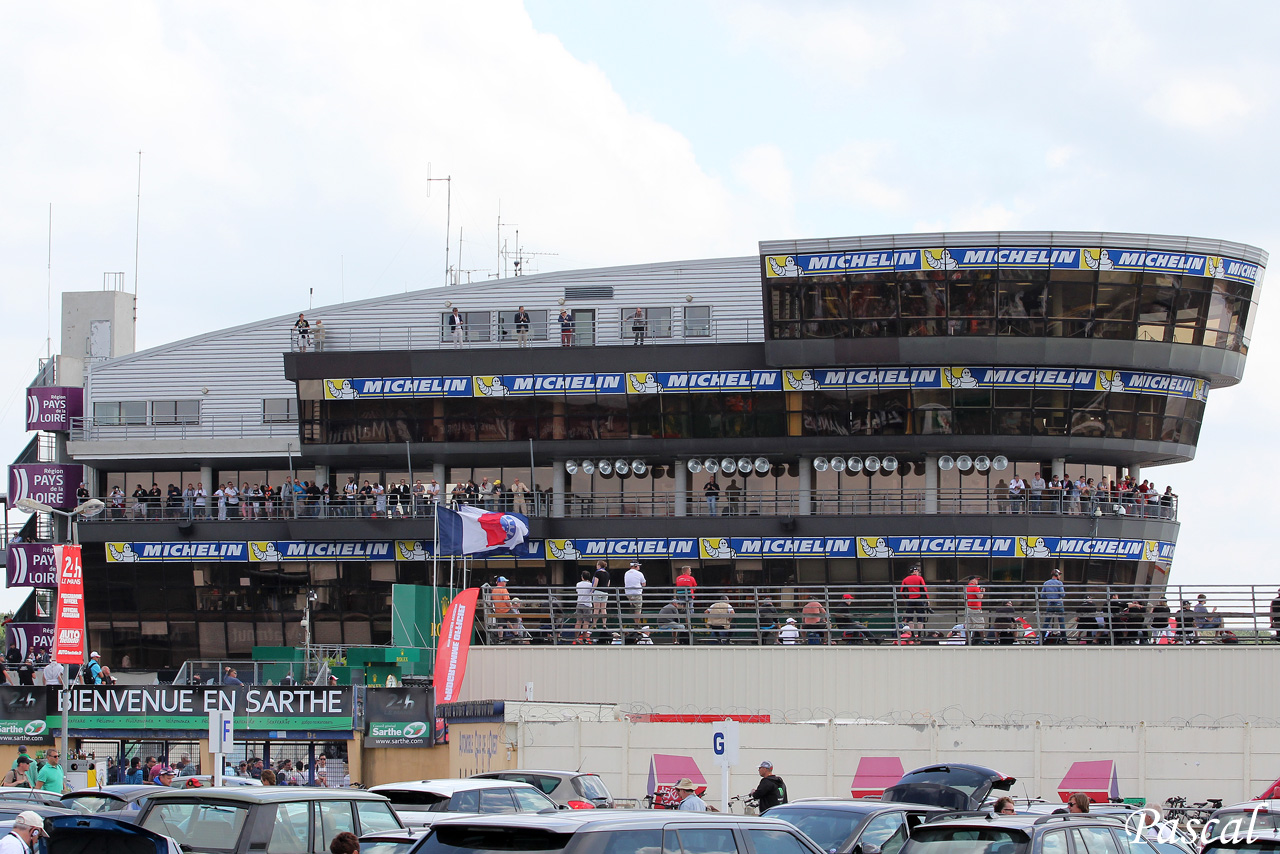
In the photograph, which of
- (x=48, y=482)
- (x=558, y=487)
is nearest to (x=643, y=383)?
(x=558, y=487)

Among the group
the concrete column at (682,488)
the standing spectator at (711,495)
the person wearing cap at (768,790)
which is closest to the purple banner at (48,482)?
the concrete column at (682,488)

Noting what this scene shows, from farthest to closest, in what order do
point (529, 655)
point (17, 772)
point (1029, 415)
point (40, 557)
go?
point (40, 557) → point (1029, 415) → point (529, 655) → point (17, 772)

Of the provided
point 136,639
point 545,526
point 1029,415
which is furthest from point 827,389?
point 136,639

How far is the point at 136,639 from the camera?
58.2m

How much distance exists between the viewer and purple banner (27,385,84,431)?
6078 cm

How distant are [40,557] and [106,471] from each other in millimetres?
4160

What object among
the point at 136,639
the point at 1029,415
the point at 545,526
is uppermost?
the point at 1029,415

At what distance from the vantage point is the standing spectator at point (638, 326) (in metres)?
55.0

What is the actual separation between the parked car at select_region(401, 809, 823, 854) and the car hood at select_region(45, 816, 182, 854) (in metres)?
3.05

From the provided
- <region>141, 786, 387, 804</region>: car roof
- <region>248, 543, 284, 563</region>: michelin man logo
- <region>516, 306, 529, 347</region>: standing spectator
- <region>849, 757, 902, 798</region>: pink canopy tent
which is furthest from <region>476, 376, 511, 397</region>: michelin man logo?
<region>141, 786, 387, 804</region>: car roof

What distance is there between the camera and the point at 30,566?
59.4 metres

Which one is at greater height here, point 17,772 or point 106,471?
point 106,471

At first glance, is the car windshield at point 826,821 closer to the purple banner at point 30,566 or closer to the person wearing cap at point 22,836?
the person wearing cap at point 22,836

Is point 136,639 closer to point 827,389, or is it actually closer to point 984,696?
point 827,389
